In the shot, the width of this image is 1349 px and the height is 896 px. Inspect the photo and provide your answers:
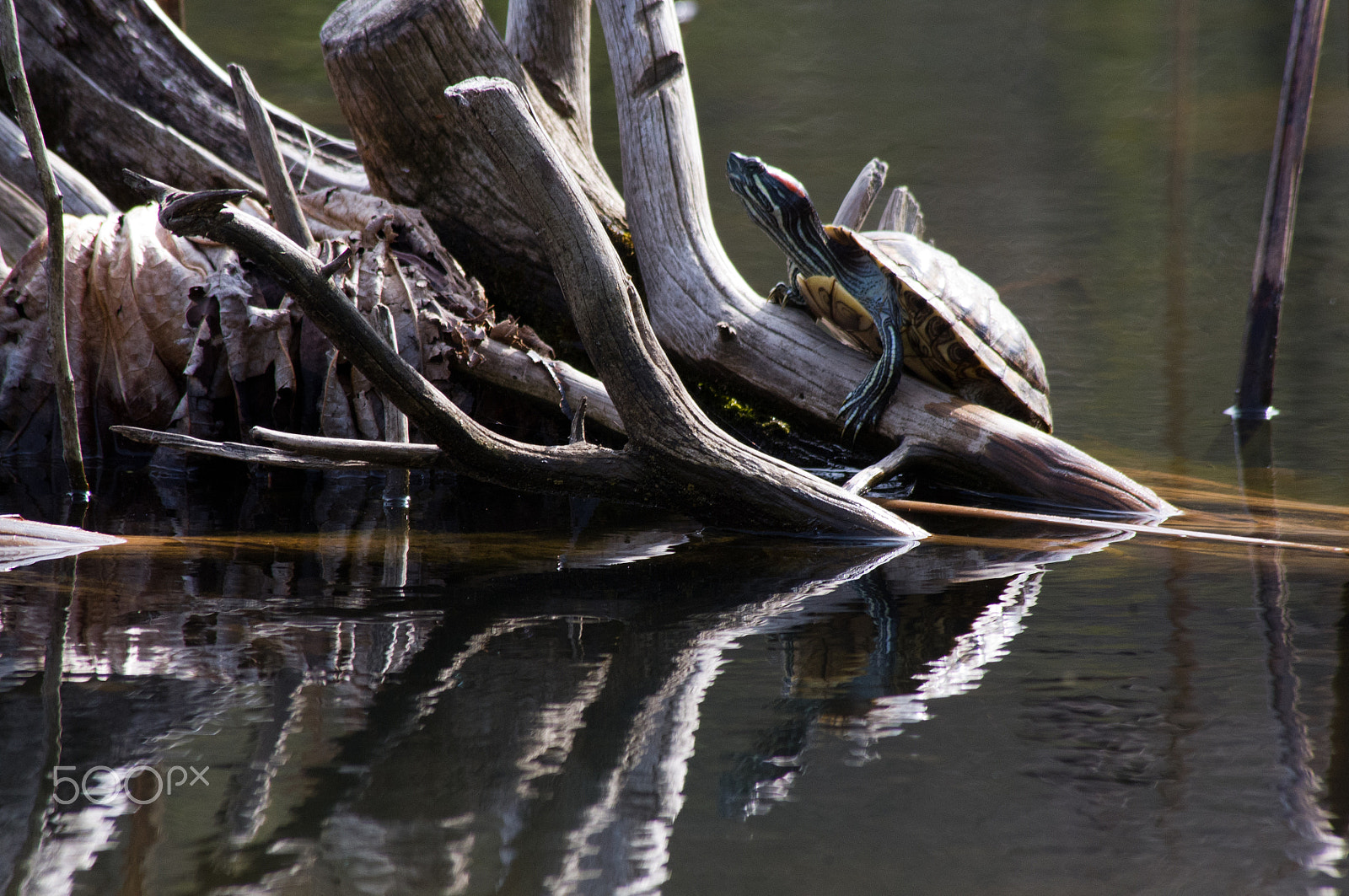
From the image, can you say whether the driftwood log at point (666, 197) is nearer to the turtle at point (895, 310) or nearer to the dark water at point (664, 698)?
the turtle at point (895, 310)

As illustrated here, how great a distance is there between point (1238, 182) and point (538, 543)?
9458 mm

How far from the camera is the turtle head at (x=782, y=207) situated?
10.6ft

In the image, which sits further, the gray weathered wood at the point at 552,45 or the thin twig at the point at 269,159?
the gray weathered wood at the point at 552,45

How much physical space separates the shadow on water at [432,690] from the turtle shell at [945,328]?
2.23 feet

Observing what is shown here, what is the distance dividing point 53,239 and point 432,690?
193 centimetres

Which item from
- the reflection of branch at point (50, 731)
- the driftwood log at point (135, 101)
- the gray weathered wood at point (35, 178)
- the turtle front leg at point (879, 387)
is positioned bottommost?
the reflection of branch at point (50, 731)

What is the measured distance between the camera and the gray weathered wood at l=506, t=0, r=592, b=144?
12.6 feet

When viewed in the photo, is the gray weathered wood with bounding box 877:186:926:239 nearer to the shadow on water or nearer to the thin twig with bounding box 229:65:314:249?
the shadow on water

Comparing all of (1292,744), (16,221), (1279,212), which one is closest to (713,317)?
(1292,744)

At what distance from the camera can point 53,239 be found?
9.10 ft

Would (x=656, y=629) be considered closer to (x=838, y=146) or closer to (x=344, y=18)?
(x=344, y=18)

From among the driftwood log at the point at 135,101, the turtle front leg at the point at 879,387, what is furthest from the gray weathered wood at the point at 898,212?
the driftwood log at the point at 135,101

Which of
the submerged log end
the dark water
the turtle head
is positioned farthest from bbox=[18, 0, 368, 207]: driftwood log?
the submerged log end

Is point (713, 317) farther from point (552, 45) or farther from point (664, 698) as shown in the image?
point (664, 698)
